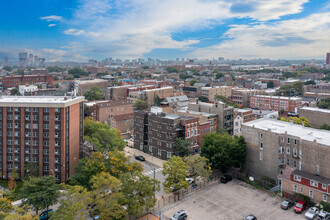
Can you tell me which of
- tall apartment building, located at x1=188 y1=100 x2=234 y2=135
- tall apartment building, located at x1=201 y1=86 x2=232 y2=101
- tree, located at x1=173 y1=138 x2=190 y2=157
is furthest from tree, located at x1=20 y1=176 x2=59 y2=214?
tall apartment building, located at x1=201 y1=86 x2=232 y2=101

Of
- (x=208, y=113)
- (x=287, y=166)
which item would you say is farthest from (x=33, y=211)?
(x=208, y=113)

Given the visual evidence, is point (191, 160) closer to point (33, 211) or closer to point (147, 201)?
point (147, 201)

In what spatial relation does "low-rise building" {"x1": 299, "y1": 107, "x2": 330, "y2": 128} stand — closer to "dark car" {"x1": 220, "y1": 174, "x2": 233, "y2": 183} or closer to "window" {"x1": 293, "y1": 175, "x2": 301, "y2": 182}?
"window" {"x1": 293, "y1": 175, "x2": 301, "y2": 182}

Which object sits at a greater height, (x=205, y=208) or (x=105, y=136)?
(x=105, y=136)

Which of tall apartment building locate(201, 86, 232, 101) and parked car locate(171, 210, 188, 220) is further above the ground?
tall apartment building locate(201, 86, 232, 101)

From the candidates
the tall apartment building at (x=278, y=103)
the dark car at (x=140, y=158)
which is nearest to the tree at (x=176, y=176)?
the dark car at (x=140, y=158)

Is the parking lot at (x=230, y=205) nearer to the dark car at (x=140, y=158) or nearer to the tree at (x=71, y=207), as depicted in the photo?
the tree at (x=71, y=207)
